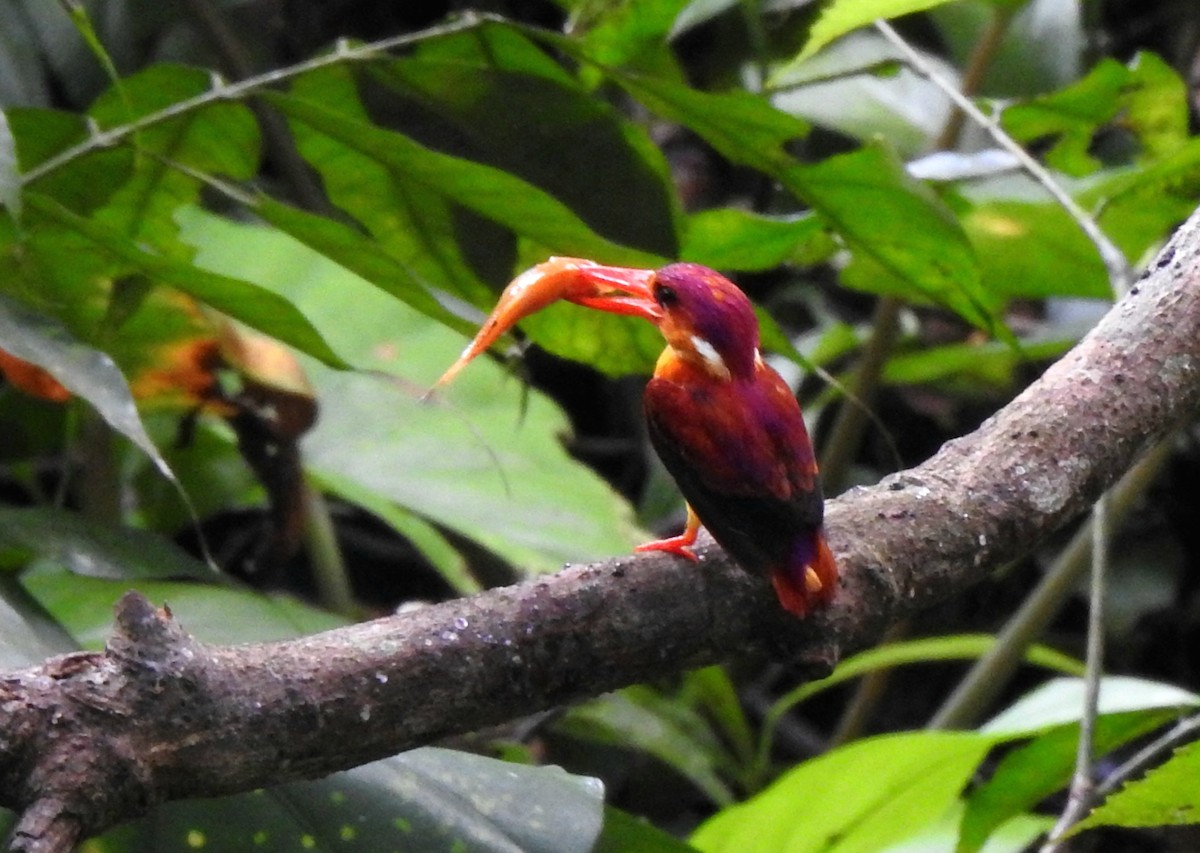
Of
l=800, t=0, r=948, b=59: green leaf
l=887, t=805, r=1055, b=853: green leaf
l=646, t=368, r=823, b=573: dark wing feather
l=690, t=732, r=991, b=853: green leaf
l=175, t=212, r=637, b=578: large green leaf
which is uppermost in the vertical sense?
l=800, t=0, r=948, b=59: green leaf

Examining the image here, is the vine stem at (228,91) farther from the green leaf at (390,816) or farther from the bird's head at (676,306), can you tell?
the green leaf at (390,816)

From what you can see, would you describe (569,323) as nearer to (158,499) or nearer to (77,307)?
(77,307)

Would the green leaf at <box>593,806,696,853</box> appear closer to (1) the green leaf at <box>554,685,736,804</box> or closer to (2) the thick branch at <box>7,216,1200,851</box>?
(2) the thick branch at <box>7,216,1200,851</box>

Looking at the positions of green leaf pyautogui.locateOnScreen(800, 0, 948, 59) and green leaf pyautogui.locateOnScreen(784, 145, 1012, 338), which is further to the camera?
green leaf pyautogui.locateOnScreen(784, 145, 1012, 338)

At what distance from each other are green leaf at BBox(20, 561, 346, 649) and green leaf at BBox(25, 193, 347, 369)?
199 mm

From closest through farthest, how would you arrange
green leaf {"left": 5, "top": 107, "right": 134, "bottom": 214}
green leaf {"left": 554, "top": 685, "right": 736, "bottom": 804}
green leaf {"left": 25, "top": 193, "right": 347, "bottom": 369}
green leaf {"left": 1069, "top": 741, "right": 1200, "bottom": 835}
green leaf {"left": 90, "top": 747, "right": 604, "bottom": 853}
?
green leaf {"left": 1069, "top": 741, "right": 1200, "bottom": 835}
green leaf {"left": 90, "top": 747, "right": 604, "bottom": 853}
green leaf {"left": 25, "top": 193, "right": 347, "bottom": 369}
green leaf {"left": 5, "top": 107, "right": 134, "bottom": 214}
green leaf {"left": 554, "top": 685, "right": 736, "bottom": 804}

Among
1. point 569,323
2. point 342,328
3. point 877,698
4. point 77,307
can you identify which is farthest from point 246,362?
point 877,698

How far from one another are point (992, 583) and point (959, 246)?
1.60m

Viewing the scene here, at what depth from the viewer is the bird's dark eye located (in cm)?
77

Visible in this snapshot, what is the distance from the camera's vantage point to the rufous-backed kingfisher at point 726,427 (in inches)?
27.6

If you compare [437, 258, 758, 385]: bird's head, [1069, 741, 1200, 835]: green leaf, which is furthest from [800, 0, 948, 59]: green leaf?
[1069, 741, 1200, 835]: green leaf

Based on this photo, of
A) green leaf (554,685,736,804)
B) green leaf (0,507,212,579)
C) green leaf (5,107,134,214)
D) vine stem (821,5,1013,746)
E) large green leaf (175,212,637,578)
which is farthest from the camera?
vine stem (821,5,1013,746)

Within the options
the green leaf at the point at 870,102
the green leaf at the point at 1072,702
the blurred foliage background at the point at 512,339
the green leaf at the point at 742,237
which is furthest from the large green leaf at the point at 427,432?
the green leaf at the point at 870,102

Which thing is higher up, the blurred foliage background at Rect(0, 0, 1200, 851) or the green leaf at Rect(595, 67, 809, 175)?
the green leaf at Rect(595, 67, 809, 175)
